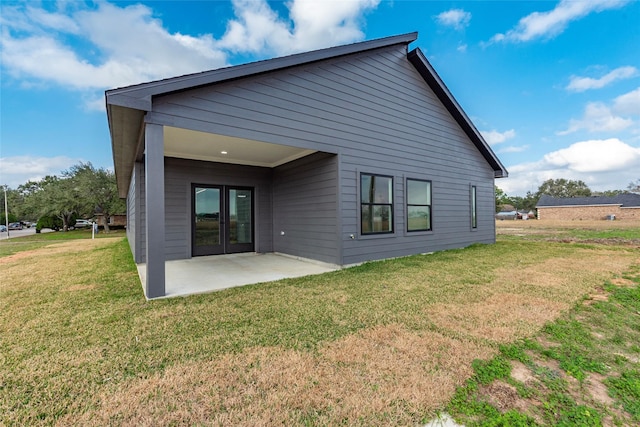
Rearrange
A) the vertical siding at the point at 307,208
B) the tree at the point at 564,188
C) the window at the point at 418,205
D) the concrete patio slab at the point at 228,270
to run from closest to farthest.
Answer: the concrete patio slab at the point at 228,270 < the vertical siding at the point at 307,208 < the window at the point at 418,205 < the tree at the point at 564,188

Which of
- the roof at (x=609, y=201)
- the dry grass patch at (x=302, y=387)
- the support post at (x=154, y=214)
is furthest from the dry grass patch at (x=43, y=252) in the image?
the roof at (x=609, y=201)

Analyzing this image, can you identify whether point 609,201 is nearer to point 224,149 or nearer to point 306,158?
point 306,158

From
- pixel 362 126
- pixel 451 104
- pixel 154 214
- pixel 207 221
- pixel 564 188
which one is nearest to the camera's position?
pixel 154 214

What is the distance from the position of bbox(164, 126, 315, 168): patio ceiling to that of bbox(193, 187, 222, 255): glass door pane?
95 cm

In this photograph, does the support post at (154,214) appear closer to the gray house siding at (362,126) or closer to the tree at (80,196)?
the gray house siding at (362,126)

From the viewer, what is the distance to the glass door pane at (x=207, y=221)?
7.21 metres

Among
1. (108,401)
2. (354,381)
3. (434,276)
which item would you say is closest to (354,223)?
(434,276)

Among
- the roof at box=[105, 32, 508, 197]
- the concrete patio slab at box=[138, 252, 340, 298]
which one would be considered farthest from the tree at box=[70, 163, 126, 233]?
the concrete patio slab at box=[138, 252, 340, 298]

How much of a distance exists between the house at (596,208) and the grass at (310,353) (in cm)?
4262

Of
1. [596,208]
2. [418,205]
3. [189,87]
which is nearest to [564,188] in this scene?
[596,208]

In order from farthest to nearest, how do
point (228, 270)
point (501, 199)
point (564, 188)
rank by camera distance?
point (501, 199) < point (564, 188) < point (228, 270)

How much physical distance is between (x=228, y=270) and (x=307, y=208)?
2.32m

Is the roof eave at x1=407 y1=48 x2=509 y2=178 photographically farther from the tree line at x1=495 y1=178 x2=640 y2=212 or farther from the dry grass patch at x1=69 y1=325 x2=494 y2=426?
the tree line at x1=495 y1=178 x2=640 y2=212

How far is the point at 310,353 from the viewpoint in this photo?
226 centimetres
